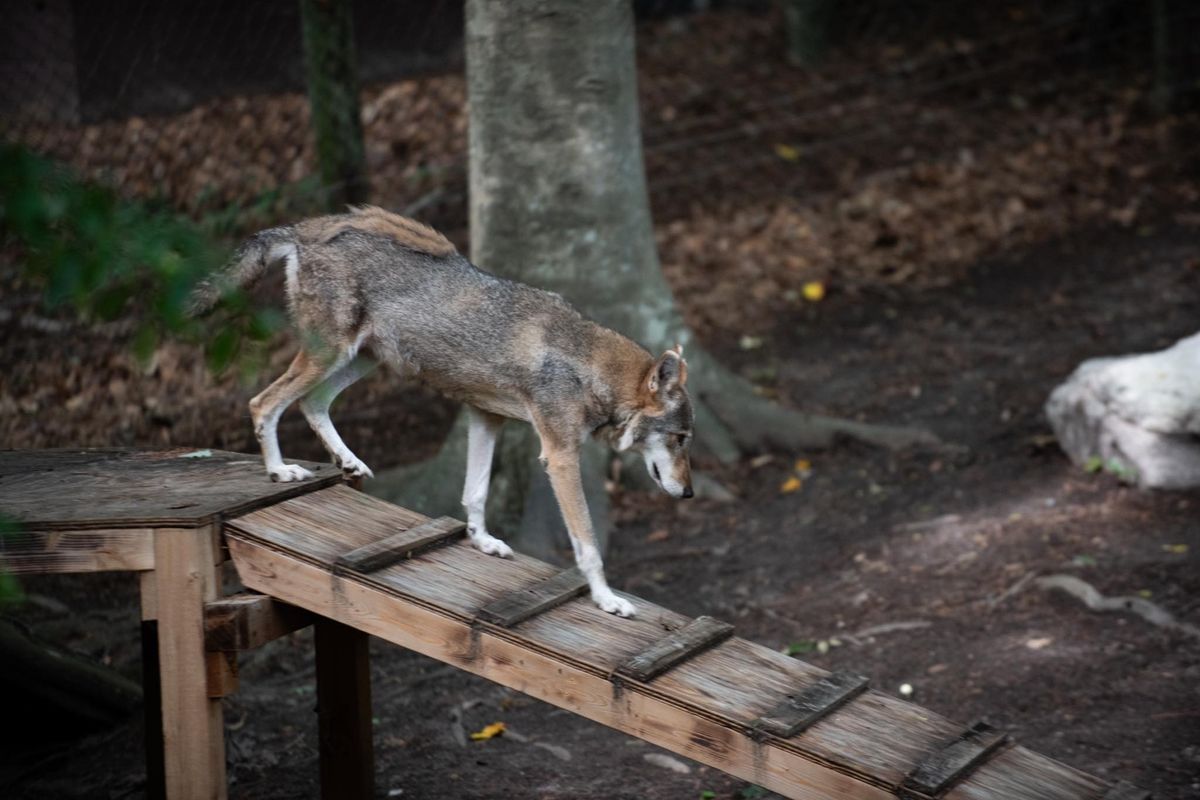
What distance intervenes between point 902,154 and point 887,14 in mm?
3355

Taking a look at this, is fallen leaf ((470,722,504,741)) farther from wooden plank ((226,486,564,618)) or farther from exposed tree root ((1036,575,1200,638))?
exposed tree root ((1036,575,1200,638))

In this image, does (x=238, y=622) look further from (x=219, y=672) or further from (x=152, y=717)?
(x=152, y=717)

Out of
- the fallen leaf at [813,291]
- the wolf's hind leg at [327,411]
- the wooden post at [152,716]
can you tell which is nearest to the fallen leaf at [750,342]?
the fallen leaf at [813,291]

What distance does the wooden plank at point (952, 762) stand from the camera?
3.59 meters

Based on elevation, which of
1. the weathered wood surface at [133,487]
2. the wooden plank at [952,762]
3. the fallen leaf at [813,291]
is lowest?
the wooden plank at [952,762]

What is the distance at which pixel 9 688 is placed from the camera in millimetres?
5348

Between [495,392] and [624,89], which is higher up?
[624,89]

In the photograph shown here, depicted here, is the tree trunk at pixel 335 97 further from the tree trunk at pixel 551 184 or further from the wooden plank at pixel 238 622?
the wooden plank at pixel 238 622

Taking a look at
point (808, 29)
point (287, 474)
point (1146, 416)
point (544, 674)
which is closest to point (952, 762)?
point (544, 674)

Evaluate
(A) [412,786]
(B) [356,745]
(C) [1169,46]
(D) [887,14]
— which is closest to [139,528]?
(B) [356,745]

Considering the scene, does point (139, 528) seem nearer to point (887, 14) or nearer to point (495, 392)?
point (495, 392)

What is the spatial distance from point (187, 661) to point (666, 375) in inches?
73.7

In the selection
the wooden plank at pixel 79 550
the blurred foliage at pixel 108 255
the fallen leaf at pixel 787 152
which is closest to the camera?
the blurred foliage at pixel 108 255

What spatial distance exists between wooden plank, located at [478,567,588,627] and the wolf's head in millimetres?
522
